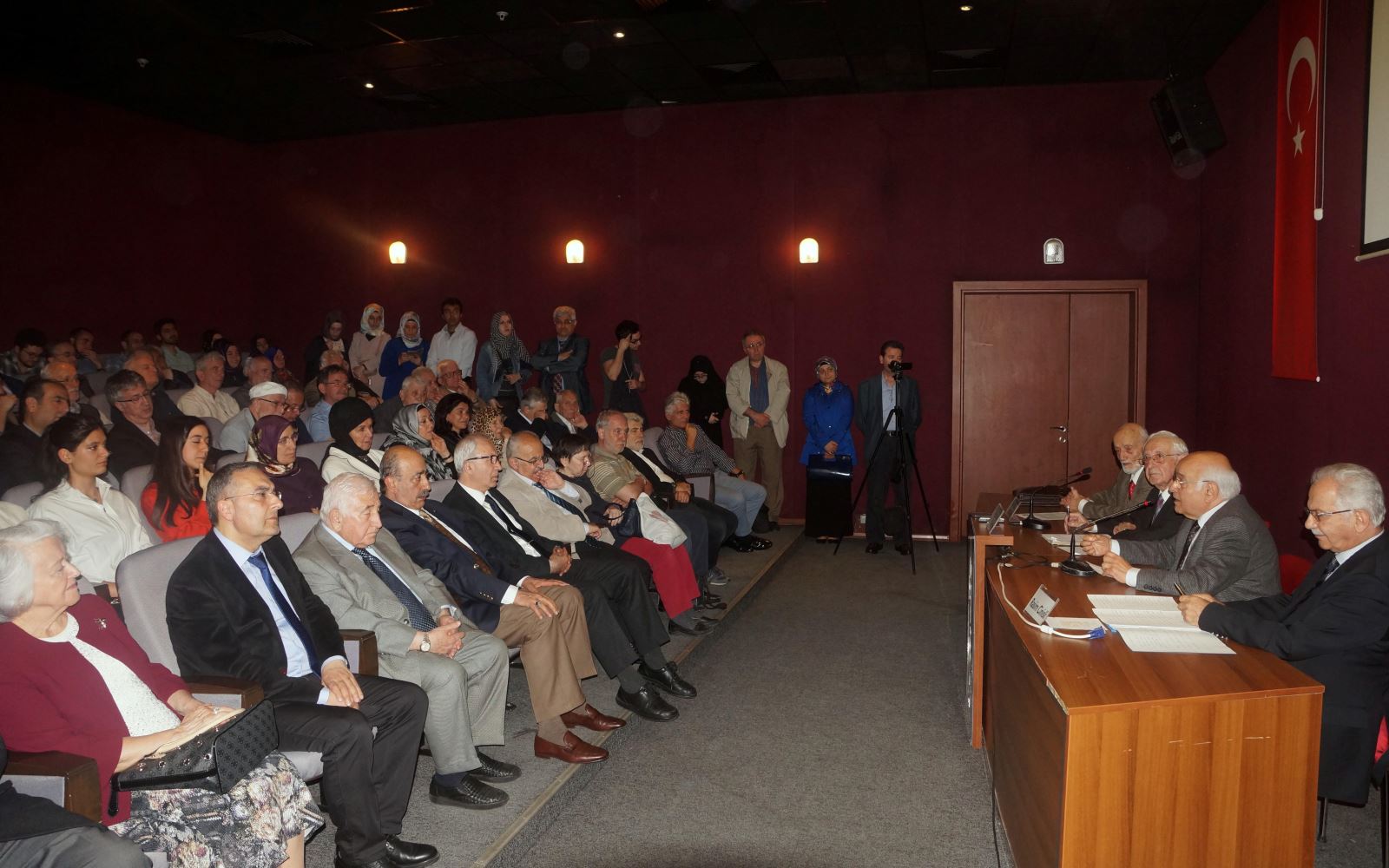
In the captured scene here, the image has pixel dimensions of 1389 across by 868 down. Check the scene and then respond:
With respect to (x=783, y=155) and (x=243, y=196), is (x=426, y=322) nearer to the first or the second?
(x=243, y=196)

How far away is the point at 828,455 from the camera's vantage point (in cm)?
762

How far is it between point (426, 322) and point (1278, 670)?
315 inches

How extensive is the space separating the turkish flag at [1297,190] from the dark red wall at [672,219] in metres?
2.07

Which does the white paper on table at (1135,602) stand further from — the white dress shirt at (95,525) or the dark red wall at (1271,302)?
the white dress shirt at (95,525)

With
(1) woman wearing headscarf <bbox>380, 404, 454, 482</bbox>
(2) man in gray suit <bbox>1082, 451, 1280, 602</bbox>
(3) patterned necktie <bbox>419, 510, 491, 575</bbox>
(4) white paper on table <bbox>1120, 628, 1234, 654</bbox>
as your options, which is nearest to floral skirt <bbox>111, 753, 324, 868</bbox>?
(3) patterned necktie <bbox>419, 510, 491, 575</bbox>

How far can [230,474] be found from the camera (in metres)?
2.86

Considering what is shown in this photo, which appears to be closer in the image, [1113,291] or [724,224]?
[1113,291]

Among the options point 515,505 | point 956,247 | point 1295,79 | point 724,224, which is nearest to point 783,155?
point 724,224

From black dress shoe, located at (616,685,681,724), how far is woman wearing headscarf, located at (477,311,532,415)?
14.0ft

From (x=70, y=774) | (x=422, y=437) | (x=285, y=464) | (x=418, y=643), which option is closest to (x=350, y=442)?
Result: (x=285, y=464)

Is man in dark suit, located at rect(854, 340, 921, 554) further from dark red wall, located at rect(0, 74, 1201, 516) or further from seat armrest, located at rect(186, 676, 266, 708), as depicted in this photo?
seat armrest, located at rect(186, 676, 266, 708)

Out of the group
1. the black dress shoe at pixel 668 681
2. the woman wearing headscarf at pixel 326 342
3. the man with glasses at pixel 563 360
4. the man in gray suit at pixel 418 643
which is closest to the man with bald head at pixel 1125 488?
the black dress shoe at pixel 668 681

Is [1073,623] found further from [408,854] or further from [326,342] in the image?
[326,342]

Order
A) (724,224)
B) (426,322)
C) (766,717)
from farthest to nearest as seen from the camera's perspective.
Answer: (426,322) < (724,224) < (766,717)
